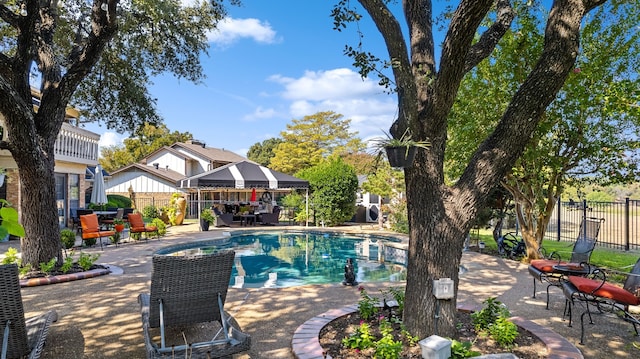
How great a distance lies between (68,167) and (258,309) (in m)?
13.8

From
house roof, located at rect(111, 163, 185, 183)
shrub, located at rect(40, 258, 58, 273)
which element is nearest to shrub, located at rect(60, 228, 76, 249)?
shrub, located at rect(40, 258, 58, 273)

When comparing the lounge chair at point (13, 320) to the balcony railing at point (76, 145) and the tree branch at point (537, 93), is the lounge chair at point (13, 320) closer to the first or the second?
the tree branch at point (537, 93)

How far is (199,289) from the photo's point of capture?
3852mm

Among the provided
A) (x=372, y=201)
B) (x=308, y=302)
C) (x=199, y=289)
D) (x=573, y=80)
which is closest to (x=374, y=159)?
(x=199, y=289)

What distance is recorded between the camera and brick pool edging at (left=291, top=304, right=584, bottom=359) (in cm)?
365

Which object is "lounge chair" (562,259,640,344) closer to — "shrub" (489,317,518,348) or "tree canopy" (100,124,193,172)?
"shrub" (489,317,518,348)

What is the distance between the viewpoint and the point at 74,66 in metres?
7.48

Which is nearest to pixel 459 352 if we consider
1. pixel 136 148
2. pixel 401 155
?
pixel 401 155

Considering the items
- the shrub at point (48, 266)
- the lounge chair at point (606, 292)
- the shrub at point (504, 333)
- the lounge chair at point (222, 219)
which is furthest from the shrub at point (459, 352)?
the lounge chair at point (222, 219)

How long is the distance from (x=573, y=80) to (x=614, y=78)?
104 centimetres

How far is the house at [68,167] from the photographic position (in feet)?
44.4

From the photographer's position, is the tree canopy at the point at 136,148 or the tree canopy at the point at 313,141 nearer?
the tree canopy at the point at 313,141

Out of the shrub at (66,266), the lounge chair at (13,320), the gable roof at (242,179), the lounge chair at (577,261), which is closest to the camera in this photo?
the lounge chair at (13,320)

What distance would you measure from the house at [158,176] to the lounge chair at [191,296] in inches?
870
